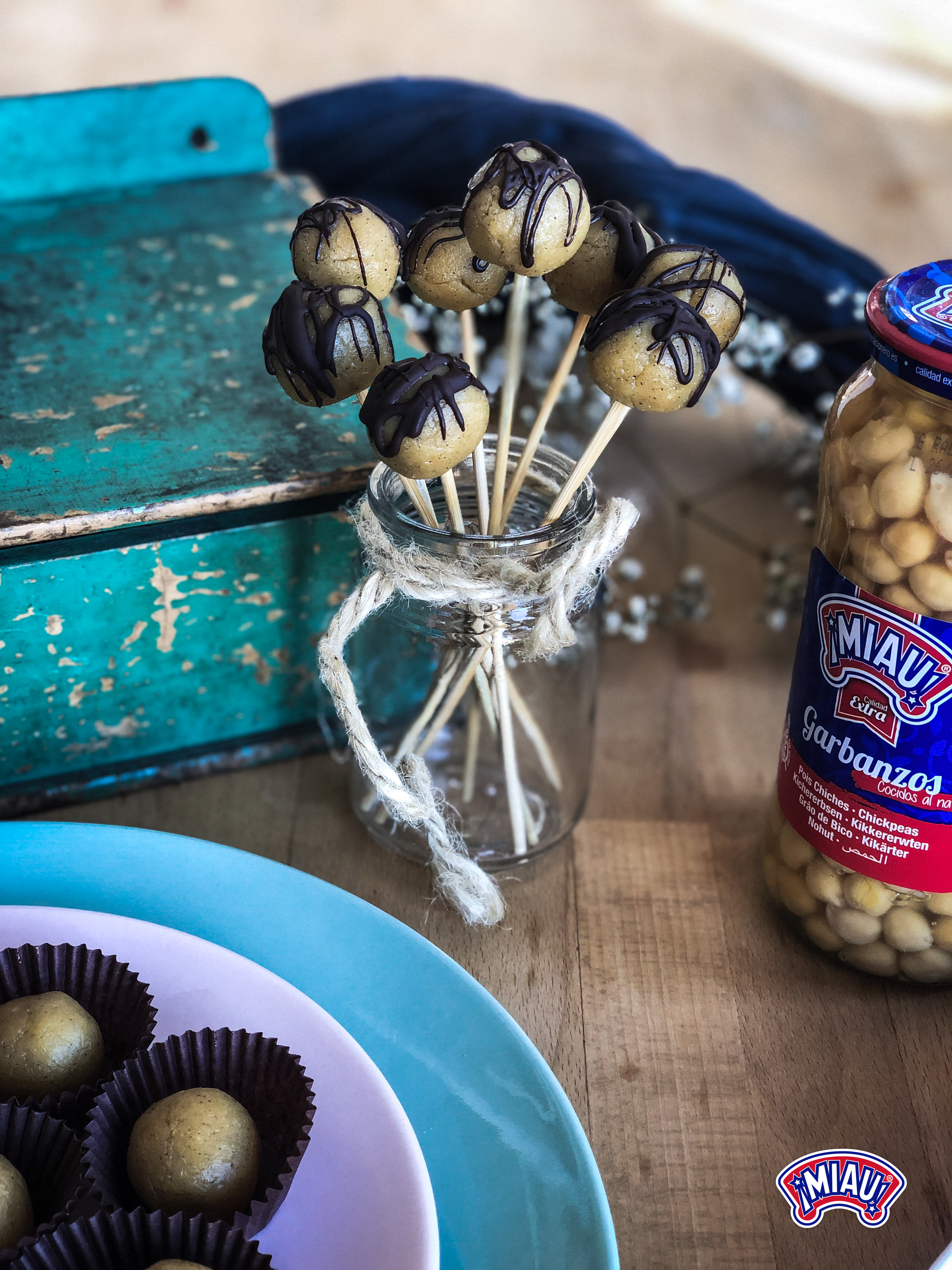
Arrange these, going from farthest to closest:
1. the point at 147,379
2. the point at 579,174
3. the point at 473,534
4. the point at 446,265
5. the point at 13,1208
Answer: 1. the point at 579,174
2. the point at 147,379
3. the point at 473,534
4. the point at 446,265
5. the point at 13,1208

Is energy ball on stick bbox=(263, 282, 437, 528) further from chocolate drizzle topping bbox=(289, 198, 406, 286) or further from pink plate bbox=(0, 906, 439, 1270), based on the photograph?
pink plate bbox=(0, 906, 439, 1270)

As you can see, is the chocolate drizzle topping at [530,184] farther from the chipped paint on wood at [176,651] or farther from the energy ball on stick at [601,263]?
the chipped paint on wood at [176,651]

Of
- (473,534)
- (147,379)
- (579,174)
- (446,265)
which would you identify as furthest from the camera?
(579,174)

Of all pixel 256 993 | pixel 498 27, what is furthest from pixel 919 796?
pixel 498 27

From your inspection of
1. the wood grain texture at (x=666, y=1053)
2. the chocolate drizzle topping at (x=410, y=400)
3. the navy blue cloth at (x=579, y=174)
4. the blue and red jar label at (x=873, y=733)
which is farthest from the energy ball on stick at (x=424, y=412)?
the navy blue cloth at (x=579, y=174)

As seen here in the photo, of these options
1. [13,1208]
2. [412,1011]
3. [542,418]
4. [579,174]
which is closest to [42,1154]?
[13,1208]

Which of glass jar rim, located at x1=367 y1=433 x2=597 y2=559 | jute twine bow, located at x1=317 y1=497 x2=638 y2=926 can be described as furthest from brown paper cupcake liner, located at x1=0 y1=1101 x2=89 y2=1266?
glass jar rim, located at x1=367 y1=433 x2=597 y2=559

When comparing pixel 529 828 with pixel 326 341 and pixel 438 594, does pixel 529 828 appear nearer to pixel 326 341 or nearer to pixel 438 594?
pixel 438 594

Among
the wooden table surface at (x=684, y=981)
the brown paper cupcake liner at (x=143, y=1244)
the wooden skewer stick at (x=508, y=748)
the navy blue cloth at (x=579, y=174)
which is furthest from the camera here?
the navy blue cloth at (x=579, y=174)

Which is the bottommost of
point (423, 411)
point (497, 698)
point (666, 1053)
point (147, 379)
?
point (666, 1053)
